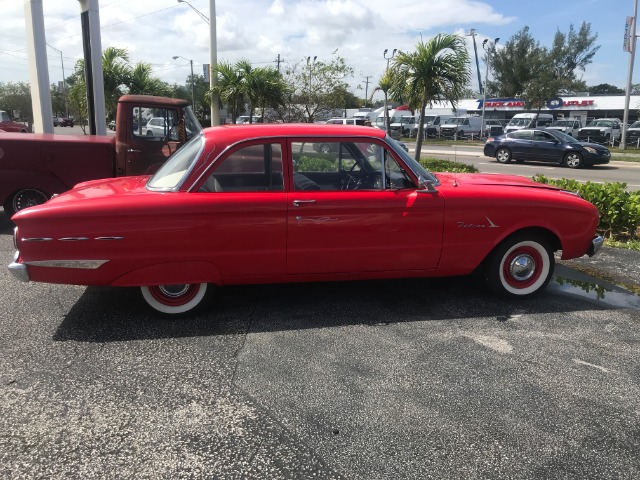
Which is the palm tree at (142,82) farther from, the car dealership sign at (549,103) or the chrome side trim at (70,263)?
the car dealership sign at (549,103)

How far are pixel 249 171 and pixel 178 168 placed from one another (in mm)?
625

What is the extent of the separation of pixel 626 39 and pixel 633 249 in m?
27.1

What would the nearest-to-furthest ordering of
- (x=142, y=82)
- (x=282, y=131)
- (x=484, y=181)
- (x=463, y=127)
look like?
(x=282, y=131)
(x=484, y=181)
(x=142, y=82)
(x=463, y=127)

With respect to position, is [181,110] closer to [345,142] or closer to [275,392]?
[345,142]

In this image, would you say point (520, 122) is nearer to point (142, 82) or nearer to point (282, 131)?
point (142, 82)

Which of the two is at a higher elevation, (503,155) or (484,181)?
(484,181)

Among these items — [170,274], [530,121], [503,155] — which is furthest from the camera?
[530,121]

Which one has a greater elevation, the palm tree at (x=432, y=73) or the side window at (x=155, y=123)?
the palm tree at (x=432, y=73)

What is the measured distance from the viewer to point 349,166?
4504 millimetres

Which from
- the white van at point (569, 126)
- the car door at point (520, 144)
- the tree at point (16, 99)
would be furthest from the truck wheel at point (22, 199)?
the tree at point (16, 99)

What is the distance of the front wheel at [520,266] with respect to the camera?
4602 millimetres

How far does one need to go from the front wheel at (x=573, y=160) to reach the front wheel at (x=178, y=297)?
1846cm

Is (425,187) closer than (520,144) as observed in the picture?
Yes

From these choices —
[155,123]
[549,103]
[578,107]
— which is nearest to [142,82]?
[155,123]
